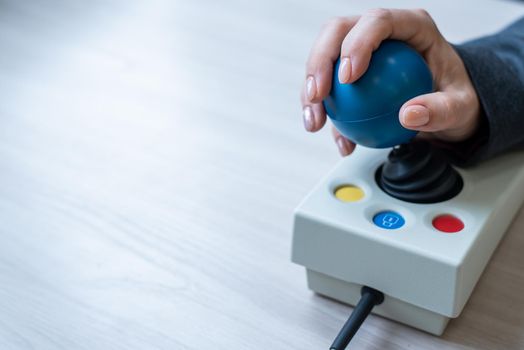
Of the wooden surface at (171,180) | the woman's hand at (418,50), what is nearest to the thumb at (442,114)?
the woman's hand at (418,50)

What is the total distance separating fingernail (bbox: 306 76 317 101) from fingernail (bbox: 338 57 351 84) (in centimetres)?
3

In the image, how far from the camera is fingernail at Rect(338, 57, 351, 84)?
1.75ft

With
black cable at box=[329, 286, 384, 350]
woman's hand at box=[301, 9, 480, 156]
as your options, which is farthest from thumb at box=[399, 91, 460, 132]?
black cable at box=[329, 286, 384, 350]

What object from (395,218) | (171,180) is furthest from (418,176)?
(171,180)

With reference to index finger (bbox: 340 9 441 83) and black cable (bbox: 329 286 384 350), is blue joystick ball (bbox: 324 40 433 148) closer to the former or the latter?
index finger (bbox: 340 9 441 83)

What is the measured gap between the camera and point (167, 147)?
0.78m

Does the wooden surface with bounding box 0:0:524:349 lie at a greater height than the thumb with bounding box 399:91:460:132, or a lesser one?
lesser

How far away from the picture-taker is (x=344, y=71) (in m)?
0.54

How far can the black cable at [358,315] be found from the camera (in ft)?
1.72

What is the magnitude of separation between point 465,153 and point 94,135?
1.27 ft

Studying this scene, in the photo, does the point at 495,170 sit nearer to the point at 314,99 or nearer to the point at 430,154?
the point at 430,154

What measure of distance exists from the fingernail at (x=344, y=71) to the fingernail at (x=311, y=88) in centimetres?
3

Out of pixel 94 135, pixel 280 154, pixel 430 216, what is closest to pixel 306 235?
pixel 430 216

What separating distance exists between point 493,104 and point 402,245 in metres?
0.18
